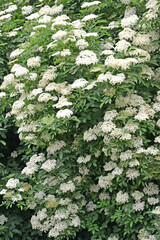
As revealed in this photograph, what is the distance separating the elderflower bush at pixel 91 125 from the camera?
3891 millimetres

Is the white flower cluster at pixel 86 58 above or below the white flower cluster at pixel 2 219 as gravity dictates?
above

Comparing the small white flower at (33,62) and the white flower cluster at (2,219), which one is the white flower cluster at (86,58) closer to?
the small white flower at (33,62)

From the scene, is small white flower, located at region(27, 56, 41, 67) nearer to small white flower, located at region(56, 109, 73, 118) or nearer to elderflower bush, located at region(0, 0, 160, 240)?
elderflower bush, located at region(0, 0, 160, 240)

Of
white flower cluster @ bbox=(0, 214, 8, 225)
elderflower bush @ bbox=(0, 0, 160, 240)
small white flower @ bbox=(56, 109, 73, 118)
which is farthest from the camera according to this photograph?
white flower cluster @ bbox=(0, 214, 8, 225)

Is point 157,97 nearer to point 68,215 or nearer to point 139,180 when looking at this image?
point 139,180

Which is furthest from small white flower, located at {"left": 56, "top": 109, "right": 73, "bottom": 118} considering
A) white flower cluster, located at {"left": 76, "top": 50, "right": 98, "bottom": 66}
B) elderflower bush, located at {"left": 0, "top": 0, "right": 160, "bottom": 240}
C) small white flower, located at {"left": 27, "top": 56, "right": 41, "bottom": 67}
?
small white flower, located at {"left": 27, "top": 56, "right": 41, "bottom": 67}

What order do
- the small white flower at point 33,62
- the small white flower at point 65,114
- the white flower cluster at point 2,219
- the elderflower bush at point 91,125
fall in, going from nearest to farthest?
the small white flower at point 65,114, the elderflower bush at point 91,125, the small white flower at point 33,62, the white flower cluster at point 2,219

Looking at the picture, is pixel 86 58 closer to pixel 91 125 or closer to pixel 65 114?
pixel 65 114

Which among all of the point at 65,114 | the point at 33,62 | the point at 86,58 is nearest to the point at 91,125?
the point at 65,114

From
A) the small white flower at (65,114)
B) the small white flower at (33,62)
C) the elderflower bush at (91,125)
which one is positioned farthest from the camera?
the small white flower at (33,62)

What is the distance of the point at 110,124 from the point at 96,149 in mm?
465

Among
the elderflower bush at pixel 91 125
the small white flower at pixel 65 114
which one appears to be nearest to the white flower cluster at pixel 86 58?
the elderflower bush at pixel 91 125

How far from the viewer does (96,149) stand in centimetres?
426

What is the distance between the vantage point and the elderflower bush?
12.8 ft
